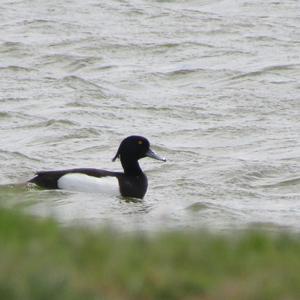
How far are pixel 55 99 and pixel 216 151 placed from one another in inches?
154

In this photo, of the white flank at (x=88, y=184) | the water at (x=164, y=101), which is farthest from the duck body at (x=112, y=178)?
the water at (x=164, y=101)

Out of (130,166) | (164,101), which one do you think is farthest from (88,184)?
(164,101)

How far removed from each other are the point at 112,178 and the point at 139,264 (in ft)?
29.2

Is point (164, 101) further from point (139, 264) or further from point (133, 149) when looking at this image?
point (139, 264)

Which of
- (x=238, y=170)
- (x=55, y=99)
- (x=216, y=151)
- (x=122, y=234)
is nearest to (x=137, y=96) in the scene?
(x=55, y=99)

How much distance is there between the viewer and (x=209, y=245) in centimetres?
620

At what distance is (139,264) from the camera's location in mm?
5781

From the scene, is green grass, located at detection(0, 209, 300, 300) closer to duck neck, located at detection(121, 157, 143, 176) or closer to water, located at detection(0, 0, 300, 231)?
water, located at detection(0, 0, 300, 231)

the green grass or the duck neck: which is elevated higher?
the green grass

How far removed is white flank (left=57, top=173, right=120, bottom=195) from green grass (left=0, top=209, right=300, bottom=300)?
25.2 feet

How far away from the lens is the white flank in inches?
560

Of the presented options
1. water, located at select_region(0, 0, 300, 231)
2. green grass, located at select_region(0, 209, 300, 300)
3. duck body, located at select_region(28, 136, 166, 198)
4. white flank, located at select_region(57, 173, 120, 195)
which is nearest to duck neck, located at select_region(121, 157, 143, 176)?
duck body, located at select_region(28, 136, 166, 198)

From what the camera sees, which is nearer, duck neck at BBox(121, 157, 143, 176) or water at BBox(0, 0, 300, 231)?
water at BBox(0, 0, 300, 231)

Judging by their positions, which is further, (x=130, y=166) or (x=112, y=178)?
(x=130, y=166)
